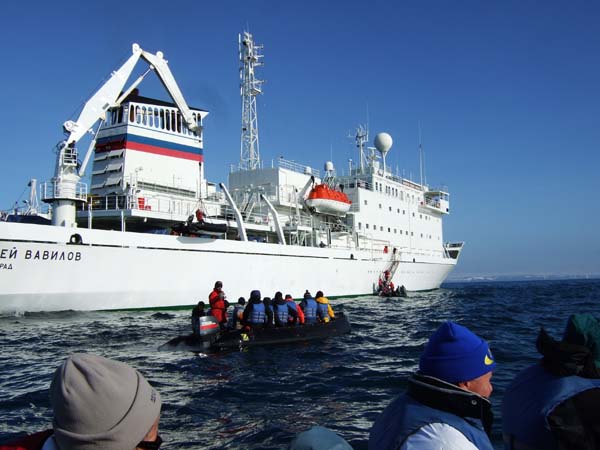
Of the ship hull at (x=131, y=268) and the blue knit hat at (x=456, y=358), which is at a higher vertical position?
the ship hull at (x=131, y=268)

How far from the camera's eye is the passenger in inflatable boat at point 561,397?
2.43 meters

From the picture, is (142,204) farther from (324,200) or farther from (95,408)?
(95,408)

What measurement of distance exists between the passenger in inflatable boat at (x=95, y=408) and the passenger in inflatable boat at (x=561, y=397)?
1953 millimetres

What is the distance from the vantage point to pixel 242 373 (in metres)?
10.3

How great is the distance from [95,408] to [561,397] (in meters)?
2.20

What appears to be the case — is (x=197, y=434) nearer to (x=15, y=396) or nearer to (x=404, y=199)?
(x=15, y=396)

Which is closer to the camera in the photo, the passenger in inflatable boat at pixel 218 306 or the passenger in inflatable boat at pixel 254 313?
the passenger in inflatable boat at pixel 254 313

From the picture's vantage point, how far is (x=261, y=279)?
78.5 feet

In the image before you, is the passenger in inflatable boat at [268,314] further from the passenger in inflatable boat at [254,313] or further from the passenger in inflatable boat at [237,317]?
the passenger in inflatable boat at [237,317]

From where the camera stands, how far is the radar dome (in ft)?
129

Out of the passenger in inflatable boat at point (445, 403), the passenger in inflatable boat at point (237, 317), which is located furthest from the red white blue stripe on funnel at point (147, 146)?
the passenger in inflatable boat at point (445, 403)

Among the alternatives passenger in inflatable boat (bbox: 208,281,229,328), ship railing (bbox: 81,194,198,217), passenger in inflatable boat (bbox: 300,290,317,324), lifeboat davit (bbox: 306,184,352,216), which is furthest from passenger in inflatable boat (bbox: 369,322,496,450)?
lifeboat davit (bbox: 306,184,352,216)

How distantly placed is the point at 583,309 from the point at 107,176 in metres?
24.3

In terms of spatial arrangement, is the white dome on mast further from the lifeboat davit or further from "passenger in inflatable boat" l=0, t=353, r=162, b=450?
"passenger in inflatable boat" l=0, t=353, r=162, b=450
